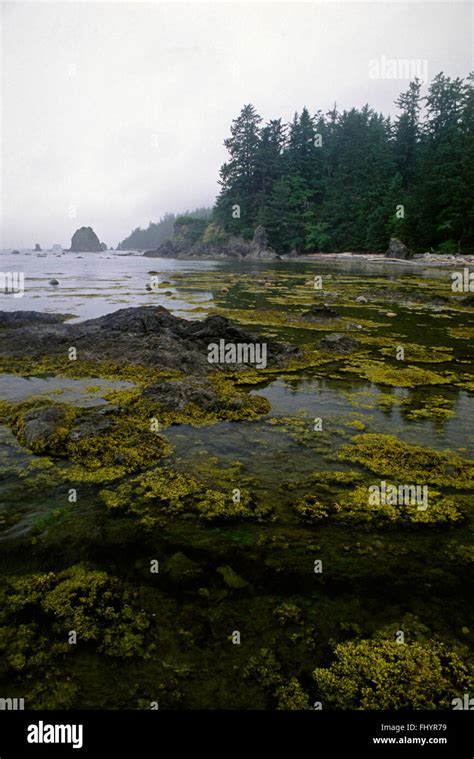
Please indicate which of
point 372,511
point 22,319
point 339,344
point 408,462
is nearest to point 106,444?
point 372,511

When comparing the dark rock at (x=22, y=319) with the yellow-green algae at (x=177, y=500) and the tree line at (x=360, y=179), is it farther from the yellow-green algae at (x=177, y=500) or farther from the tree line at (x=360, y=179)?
the tree line at (x=360, y=179)

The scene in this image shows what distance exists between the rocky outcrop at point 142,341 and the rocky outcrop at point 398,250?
69.3 m

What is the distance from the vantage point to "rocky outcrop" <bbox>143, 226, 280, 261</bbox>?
10781 centimetres

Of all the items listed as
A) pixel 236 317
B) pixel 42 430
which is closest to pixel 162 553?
pixel 42 430

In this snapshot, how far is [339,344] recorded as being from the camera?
57.0ft

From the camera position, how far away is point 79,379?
1360 cm

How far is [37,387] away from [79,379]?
1.34m

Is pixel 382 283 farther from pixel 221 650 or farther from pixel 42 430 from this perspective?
pixel 221 650

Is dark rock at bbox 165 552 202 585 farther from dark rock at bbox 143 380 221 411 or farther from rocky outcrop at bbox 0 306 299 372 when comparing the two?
rocky outcrop at bbox 0 306 299 372

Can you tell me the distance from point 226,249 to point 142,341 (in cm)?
11575

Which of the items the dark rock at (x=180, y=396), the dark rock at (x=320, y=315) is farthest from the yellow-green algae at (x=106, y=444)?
the dark rock at (x=320, y=315)

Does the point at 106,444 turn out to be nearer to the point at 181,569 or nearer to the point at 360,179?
the point at 181,569

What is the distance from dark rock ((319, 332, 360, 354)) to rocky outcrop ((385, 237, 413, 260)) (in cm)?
6717

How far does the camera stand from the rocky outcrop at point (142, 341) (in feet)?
49.4
